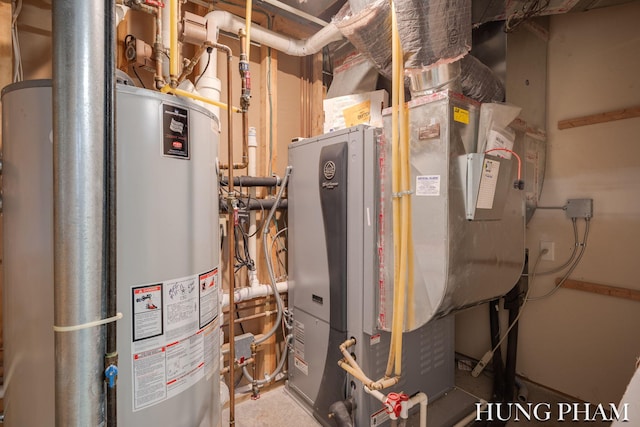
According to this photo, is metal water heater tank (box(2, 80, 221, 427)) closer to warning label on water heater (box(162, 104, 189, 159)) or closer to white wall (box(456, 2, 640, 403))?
warning label on water heater (box(162, 104, 189, 159))

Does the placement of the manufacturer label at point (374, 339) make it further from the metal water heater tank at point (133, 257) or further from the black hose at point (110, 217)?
the black hose at point (110, 217)

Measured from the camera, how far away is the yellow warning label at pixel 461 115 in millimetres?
1330

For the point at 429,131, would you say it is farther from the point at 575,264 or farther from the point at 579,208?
the point at 575,264

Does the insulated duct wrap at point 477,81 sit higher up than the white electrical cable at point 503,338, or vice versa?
the insulated duct wrap at point 477,81

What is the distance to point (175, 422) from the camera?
0.93 m

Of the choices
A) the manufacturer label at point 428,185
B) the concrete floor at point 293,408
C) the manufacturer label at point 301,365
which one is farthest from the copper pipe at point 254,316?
the manufacturer label at point 428,185

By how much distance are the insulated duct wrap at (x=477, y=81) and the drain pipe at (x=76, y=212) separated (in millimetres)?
1579

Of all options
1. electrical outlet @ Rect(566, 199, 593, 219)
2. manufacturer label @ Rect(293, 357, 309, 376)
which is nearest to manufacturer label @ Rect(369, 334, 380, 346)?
manufacturer label @ Rect(293, 357, 309, 376)

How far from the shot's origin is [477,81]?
1.70m

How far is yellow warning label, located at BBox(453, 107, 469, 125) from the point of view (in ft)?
4.36

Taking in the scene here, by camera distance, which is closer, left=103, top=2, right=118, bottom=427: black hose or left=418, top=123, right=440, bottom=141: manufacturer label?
left=103, top=2, right=118, bottom=427: black hose

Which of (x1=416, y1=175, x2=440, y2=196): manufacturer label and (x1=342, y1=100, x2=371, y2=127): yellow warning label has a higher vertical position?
(x1=342, y1=100, x2=371, y2=127): yellow warning label

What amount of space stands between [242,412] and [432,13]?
8.00 feet

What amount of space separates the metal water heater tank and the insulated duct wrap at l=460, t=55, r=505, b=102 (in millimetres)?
1384
